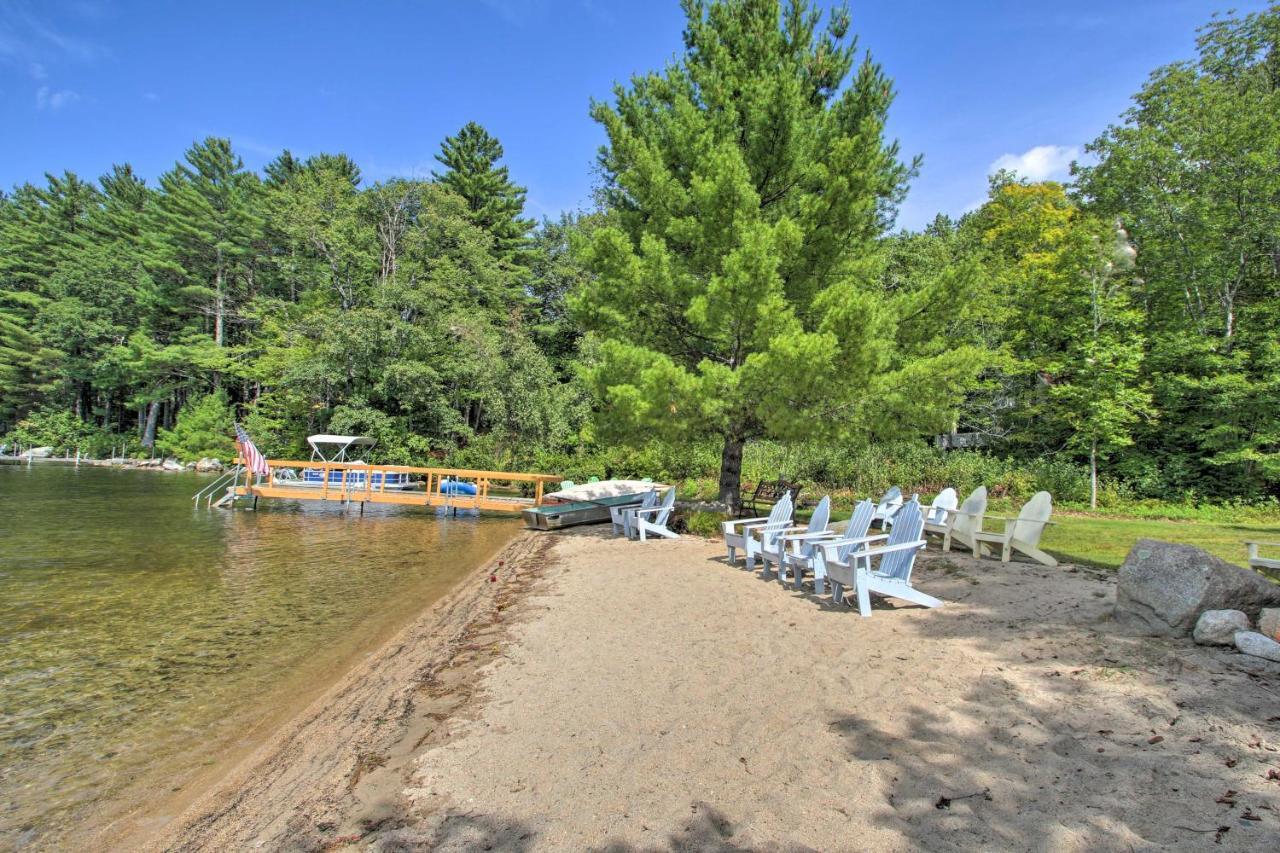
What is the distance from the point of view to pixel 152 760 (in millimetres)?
4023

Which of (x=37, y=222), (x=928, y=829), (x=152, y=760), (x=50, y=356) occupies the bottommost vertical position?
(x=152, y=760)

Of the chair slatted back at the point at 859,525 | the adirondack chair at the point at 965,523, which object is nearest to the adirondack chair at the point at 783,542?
the chair slatted back at the point at 859,525

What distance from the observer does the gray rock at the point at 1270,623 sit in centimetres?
397

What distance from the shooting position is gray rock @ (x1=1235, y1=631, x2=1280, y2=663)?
3811 mm

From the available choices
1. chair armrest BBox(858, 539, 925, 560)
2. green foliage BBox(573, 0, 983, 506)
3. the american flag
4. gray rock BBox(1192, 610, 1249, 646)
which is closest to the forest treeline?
green foliage BBox(573, 0, 983, 506)

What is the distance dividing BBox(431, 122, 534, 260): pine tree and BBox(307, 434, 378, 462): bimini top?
17195 mm

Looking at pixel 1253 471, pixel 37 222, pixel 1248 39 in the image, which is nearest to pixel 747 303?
pixel 1253 471

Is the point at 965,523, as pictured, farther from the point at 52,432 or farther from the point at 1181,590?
the point at 52,432

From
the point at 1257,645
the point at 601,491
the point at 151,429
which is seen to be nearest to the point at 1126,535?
the point at 1257,645

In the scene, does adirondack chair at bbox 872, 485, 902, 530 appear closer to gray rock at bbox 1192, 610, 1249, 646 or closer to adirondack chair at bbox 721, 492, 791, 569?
adirondack chair at bbox 721, 492, 791, 569

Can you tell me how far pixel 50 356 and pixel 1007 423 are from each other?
57.1 meters

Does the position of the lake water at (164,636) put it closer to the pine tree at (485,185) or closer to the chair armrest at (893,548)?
the chair armrest at (893,548)

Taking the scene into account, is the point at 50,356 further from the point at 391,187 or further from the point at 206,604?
the point at 206,604

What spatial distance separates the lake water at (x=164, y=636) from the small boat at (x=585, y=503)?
126cm
